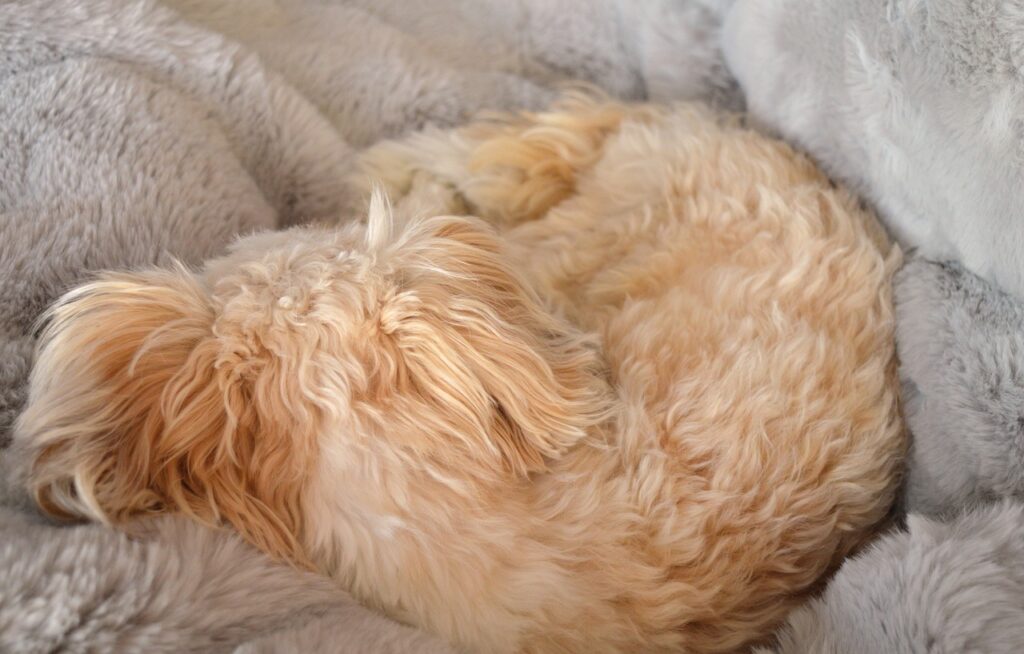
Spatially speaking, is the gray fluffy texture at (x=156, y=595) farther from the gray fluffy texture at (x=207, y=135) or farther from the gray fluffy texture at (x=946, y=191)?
the gray fluffy texture at (x=946, y=191)

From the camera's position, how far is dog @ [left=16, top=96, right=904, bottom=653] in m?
0.88

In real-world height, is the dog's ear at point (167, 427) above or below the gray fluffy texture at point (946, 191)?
below

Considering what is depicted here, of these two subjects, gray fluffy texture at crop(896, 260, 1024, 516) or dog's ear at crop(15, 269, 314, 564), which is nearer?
dog's ear at crop(15, 269, 314, 564)

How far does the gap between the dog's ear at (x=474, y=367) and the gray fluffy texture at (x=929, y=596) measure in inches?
12.3

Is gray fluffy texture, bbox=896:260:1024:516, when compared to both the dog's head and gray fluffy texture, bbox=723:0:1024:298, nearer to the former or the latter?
gray fluffy texture, bbox=723:0:1024:298

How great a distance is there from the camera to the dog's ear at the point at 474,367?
0.93 meters

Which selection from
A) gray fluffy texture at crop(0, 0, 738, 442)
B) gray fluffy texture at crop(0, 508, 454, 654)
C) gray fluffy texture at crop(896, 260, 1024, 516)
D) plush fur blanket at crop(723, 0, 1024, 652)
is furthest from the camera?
gray fluffy texture at crop(0, 0, 738, 442)

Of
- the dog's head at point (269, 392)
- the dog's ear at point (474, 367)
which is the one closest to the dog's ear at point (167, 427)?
the dog's head at point (269, 392)

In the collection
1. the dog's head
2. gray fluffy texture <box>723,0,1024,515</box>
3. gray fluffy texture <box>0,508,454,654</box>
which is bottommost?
gray fluffy texture <box>0,508,454,654</box>

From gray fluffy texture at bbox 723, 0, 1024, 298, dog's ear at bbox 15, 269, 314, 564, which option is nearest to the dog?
dog's ear at bbox 15, 269, 314, 564

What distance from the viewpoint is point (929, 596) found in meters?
0.86

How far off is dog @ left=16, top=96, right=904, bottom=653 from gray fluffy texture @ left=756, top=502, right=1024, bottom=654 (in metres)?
0.08

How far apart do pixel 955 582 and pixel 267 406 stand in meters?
0.70

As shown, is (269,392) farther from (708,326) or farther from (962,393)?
(962,393)
